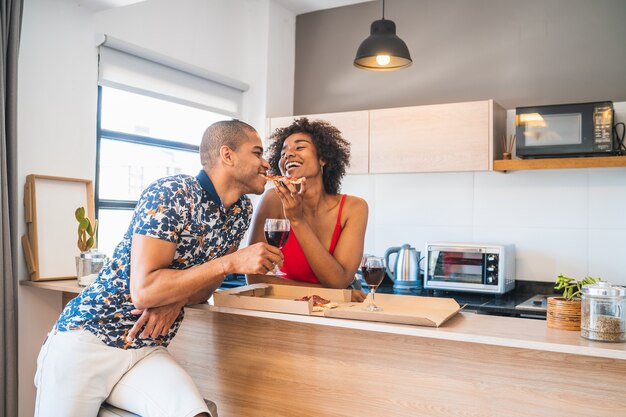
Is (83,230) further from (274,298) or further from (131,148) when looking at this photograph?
(274,298)

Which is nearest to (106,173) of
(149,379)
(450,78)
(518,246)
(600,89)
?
(149,379)

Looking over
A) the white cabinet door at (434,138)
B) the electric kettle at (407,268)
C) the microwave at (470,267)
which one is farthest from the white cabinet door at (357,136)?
the microwave at (470,267)

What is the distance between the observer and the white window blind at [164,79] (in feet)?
10.9

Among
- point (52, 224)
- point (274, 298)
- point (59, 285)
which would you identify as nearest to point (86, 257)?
point (59, 285)

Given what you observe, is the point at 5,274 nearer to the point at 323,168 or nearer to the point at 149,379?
the point at 149,379

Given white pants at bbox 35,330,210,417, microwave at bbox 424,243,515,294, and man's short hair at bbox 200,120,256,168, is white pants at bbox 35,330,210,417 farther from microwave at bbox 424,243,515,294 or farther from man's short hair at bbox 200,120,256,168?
microwave at bbox 424,243,515,294

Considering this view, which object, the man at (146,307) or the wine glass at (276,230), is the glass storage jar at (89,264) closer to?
the man at (146,307)

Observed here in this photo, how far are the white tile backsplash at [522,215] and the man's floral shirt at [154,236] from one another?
2.39 m

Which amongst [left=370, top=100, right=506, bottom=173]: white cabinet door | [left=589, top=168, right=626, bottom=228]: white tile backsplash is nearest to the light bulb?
[left=370, top=100, right=506, bottom=173]: white cabinet door

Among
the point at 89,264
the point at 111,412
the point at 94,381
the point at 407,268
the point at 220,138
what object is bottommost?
the point at 111,412

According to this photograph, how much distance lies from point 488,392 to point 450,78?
278 centimetres

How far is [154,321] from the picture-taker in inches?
69.8

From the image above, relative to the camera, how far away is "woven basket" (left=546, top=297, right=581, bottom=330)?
164 centimetres

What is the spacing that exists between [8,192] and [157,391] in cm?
149
